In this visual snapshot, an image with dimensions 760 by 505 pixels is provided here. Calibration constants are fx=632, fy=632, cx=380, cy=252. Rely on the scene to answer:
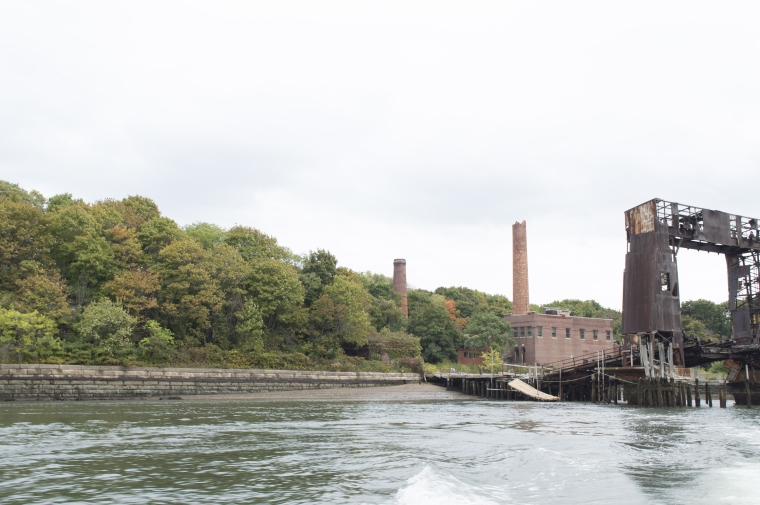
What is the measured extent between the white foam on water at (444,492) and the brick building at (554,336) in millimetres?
50294

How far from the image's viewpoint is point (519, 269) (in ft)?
237

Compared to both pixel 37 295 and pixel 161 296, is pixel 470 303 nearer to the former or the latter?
pixel 161 296

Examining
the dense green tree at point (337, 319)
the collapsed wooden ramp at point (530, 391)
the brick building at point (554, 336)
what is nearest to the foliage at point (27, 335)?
the dense green tree at point (337, 319)

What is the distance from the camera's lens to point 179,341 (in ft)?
145

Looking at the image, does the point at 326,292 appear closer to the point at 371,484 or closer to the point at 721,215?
the point at 721,215

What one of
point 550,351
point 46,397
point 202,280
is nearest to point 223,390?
point 202,280

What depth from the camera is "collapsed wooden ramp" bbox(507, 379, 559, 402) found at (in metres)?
37.8

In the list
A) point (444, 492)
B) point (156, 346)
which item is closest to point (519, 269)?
point (156, 346)

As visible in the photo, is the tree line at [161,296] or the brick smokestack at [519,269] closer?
the tree line at [161,296]

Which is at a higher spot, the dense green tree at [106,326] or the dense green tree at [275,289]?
the dense green tree at [275,289]

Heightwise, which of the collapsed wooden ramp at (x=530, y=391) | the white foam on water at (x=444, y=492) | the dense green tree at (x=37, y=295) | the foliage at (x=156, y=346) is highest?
the dense green tree at (x=37, y=295)

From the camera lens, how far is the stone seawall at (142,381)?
33625 millimetres

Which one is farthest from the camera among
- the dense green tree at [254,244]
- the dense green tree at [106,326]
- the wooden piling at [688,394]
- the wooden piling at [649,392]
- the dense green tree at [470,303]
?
the dense green tree at [470,303]

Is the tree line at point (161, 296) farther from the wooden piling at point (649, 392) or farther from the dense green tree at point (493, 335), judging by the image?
the wooden piling at point (649, 392)
